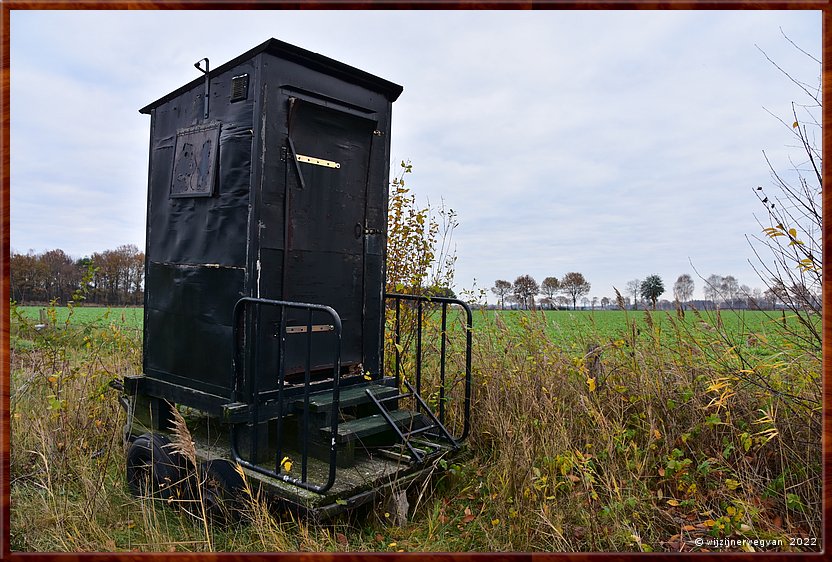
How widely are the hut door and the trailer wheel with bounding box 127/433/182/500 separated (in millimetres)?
1520

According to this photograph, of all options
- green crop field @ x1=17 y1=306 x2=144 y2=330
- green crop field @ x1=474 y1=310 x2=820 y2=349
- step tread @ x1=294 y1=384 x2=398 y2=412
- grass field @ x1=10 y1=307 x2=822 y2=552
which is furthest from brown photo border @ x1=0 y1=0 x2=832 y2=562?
green crop field @ x1=17 y1=306 x2=144 y2=330

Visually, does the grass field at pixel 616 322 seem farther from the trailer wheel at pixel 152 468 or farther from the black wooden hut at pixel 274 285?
the trailer wheel at pixel 152 468

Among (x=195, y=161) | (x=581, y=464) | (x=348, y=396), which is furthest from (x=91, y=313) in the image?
(x=581, y=464)

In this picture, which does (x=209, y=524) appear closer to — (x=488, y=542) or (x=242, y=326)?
(x=242, y=326)

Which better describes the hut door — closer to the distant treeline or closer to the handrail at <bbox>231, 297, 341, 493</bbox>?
the handrail at <bbox>231, 297, 341, 493</bbox>

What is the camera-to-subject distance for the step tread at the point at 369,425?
4125 mm

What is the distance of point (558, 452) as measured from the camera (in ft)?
14.6

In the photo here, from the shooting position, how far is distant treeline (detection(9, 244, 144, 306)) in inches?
226

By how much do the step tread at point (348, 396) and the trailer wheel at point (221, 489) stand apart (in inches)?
28.3

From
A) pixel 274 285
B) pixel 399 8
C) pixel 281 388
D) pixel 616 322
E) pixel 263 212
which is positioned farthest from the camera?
pixel 616 322

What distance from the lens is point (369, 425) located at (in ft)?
14.4

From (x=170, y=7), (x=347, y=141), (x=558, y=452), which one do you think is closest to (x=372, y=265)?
Answer: (x=347, y=141)

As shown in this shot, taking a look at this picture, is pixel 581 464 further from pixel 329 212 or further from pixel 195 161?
pixel 195 161

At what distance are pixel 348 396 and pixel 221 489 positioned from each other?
1.22 m
